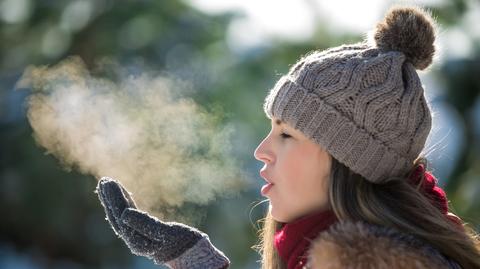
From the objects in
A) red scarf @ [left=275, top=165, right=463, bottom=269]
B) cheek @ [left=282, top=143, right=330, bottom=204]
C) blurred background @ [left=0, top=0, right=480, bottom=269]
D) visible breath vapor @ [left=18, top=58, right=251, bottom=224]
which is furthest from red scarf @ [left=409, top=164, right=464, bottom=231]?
blurred background @ [left=0, top=0, right=480, bottom=269]

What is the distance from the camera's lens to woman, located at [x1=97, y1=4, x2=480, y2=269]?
1677 mm

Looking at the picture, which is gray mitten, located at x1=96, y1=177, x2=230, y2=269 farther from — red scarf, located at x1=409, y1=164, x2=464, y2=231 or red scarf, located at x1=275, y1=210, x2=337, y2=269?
red scarf, located at x1=409, y1=164, x2=464, y2=231

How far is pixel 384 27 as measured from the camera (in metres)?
1.81

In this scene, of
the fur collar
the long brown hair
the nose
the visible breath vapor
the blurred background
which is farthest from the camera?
the blurred background

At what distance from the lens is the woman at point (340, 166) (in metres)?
1.68

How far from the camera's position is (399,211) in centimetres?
166

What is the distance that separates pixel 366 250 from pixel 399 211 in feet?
0.61

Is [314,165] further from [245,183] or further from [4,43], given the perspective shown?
[4,43]

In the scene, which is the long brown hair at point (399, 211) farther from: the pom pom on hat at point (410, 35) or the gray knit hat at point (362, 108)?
the pom pom on hat at point (410, 35)

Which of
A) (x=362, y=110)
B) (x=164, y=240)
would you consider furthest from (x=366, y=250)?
(x=164, y=240)

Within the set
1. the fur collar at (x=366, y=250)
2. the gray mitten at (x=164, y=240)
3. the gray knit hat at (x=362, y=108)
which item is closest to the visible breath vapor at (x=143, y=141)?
the gray mitten at (x=164, y=240)

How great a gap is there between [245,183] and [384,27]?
2517mm

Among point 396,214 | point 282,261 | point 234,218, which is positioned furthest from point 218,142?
point 234,218

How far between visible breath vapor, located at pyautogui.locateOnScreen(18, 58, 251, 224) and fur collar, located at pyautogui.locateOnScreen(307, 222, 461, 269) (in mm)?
1041
